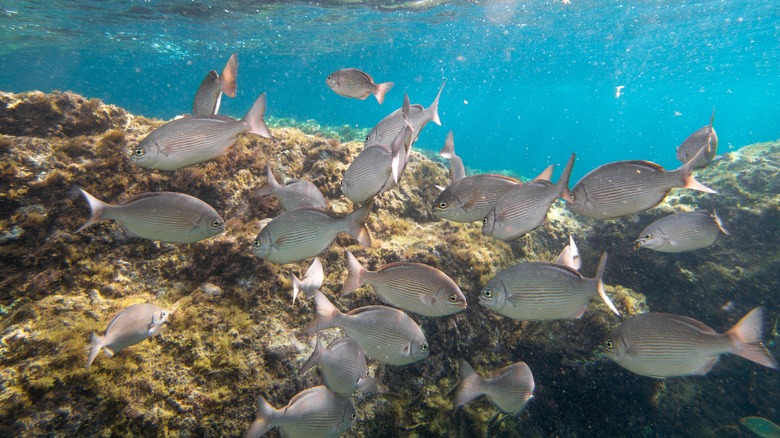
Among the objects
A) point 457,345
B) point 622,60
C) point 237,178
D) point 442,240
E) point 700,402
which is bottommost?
point 700,402

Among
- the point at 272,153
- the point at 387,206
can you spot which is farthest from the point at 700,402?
the point at 272,153

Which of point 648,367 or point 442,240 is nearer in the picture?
point 648,367

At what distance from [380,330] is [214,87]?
2889mm

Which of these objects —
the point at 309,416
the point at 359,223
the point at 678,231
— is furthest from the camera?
the point at 678,231

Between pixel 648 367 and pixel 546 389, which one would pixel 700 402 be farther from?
pixel 648 367

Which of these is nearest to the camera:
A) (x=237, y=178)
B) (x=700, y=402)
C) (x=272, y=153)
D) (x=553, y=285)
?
(x=553, y=285)

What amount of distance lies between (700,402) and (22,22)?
41.7m

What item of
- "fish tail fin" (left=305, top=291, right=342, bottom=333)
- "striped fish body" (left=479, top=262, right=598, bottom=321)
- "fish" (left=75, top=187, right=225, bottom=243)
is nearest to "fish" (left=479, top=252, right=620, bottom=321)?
"striped fish body" (left=479, top=262, right=598, bottom=321)

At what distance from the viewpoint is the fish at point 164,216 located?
2.55 m

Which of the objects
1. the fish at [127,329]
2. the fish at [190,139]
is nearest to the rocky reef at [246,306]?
the fish at [127,329]

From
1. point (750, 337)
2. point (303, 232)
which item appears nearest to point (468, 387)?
point (303, 232)

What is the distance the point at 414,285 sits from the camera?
9.27ft

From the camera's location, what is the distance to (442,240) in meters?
4.66

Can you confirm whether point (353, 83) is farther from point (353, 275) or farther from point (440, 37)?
point (440, 37)
